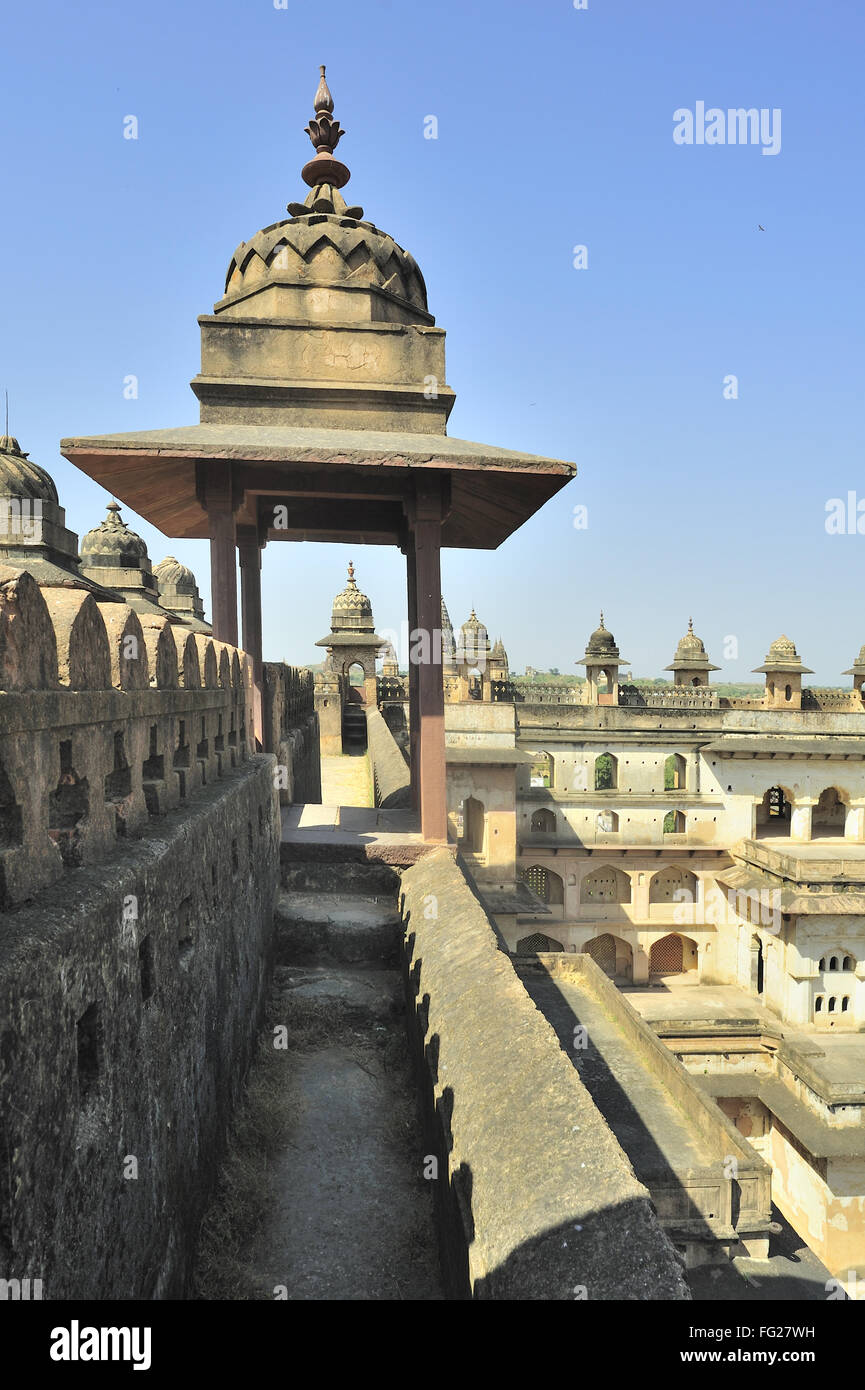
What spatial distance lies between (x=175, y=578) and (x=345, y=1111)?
24285mm

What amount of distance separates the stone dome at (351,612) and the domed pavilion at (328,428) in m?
25.6

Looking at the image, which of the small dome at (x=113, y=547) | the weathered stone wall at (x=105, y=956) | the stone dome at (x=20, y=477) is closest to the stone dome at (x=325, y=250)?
the stone dome at (x=20, y=477)

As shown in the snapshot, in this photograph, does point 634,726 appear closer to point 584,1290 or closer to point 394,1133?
point 394,1133

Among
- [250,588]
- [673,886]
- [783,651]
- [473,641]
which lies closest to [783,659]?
[783,651]

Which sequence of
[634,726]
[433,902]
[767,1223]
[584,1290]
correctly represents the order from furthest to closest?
1. [634,726]
2. [767,1223]
3. [433,902]
4. [584,1290]

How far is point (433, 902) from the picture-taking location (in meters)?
6.79

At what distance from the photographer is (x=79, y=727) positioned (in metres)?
3.28

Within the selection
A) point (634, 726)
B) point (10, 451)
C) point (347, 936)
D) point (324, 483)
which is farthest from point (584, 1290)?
point (634, 726)

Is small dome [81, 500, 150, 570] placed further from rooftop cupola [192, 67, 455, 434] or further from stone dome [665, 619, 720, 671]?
stone dome [665, 619, 720, 671]

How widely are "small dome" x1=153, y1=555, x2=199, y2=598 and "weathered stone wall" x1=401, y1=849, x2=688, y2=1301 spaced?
78.8 feet

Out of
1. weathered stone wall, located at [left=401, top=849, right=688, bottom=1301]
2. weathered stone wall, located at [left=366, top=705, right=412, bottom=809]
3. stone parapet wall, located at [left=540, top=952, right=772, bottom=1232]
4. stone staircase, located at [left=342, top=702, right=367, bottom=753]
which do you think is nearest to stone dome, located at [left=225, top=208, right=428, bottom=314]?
weathered stone wall, located at [left=366, top=705, right=412, bottom=809]

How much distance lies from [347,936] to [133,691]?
404 centimetres

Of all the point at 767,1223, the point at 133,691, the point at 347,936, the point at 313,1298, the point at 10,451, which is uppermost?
the point at 10,451

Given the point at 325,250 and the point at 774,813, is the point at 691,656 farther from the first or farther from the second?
the point at 325,250
